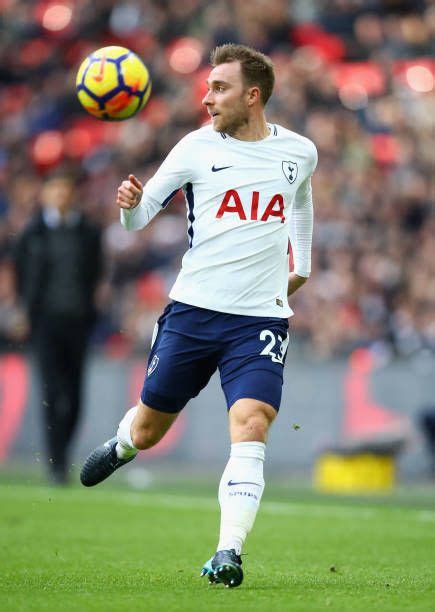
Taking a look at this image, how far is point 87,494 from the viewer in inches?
445

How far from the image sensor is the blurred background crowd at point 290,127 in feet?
49.0

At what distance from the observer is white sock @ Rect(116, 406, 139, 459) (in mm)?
6633

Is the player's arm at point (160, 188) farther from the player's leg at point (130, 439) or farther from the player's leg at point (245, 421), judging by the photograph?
the player's leg at point (130, 439)

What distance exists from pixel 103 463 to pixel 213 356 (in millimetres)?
1195

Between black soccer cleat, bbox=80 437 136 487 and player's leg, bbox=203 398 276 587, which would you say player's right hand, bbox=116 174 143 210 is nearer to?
player's leg, bbox=203 398 276 587

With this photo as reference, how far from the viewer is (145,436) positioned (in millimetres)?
6461

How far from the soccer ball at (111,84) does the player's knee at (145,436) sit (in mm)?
1670

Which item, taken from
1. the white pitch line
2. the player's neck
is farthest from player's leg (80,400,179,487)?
the white pitch line

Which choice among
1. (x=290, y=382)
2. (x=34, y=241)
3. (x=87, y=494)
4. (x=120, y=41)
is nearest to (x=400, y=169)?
(x=290, y=382)

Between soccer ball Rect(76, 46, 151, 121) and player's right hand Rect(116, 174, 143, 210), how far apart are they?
3.38ft

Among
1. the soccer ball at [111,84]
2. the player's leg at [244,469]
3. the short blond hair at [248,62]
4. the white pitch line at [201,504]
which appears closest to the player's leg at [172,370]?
the player's leg at [244,469]

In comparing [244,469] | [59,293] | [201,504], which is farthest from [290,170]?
[59,293]

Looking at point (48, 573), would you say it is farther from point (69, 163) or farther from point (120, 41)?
point (120, 41)

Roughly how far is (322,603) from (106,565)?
1730 millimetres
